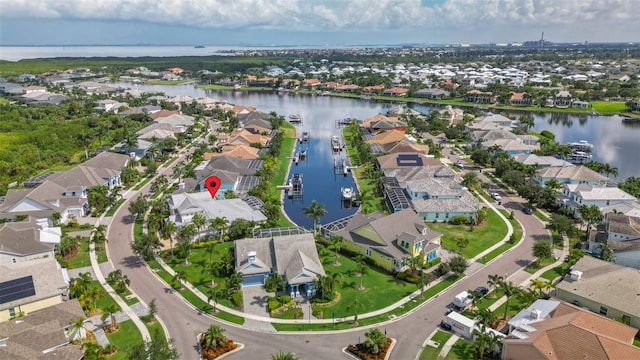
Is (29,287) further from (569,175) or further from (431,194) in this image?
(569,175)

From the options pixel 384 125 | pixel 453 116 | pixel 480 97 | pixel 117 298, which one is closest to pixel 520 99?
pixel 480 97

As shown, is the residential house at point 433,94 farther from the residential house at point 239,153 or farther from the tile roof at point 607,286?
the tile roof at point 607,286

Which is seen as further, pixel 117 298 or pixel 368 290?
pixel 368 290

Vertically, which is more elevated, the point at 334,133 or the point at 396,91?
the point at 396,91

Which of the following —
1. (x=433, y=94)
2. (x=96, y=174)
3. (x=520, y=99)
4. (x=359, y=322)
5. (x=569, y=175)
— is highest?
(x=433, y=94)

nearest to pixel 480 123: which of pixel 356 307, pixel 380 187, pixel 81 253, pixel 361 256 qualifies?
pixel 380 187

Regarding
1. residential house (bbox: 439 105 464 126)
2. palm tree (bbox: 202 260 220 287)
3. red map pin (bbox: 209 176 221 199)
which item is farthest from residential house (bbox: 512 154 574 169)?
palm tree (bbox: 202 260 220 287)

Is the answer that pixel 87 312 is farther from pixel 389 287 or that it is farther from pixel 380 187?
pixel 380 187
